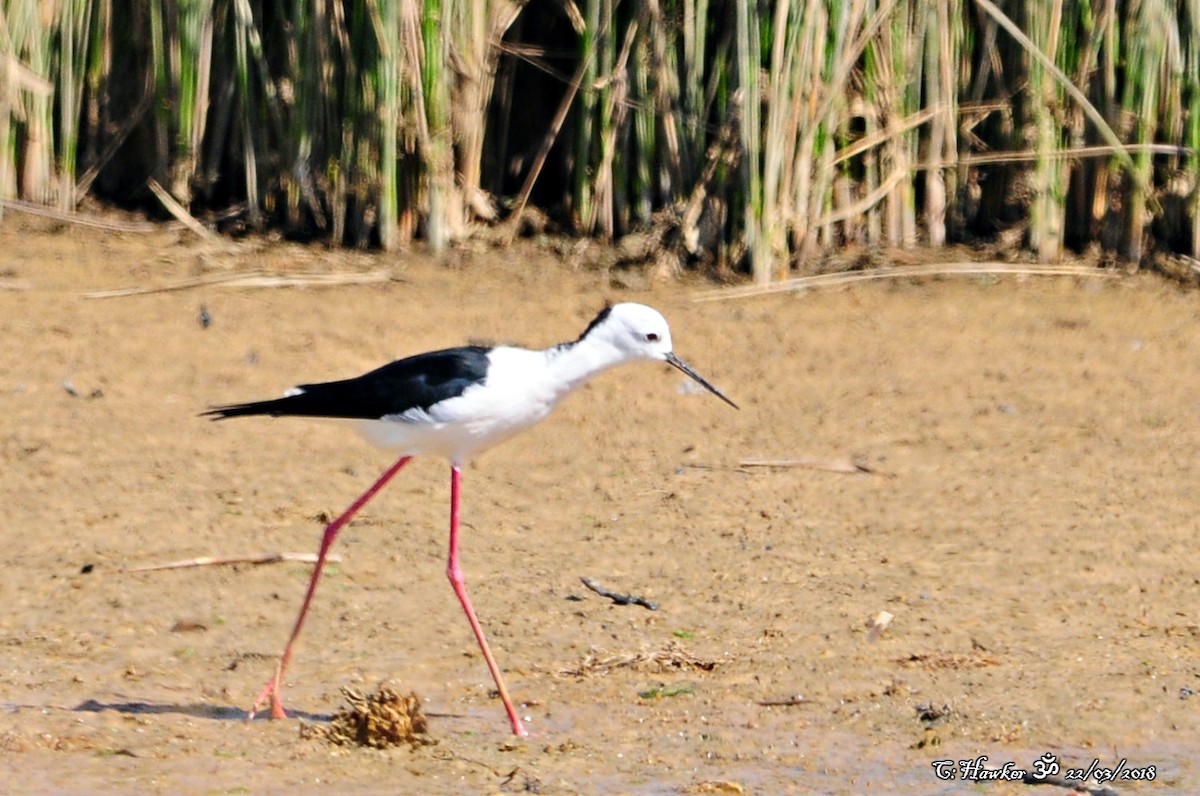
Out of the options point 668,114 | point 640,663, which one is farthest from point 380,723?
point 668,114

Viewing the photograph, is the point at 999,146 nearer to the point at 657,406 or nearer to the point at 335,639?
the point at 657,406

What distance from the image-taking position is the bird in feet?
15.0

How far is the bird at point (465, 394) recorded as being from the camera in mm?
4582

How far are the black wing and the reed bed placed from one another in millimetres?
2999

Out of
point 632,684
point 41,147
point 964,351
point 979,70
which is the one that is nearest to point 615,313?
point 632,684

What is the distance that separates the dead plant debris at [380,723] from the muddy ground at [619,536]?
0.05 m

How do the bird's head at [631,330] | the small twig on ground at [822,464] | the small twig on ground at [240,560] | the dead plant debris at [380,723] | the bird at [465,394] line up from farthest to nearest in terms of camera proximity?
the small twig on ground at [822,464], the small twig on ground at [240,560], the bird's head at [631,330], the bird at [465,394], the dead plant debris at [380,723]

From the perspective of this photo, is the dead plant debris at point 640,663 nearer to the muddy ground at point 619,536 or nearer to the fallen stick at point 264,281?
the muddy ground at point 619,536

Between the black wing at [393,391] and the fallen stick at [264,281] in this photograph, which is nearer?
the black wing at [393,391]

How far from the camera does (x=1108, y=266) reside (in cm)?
775

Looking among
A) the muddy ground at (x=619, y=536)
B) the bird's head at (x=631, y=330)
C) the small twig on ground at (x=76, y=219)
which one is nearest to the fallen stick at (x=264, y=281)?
the muddy ground at (x=619, y=536)

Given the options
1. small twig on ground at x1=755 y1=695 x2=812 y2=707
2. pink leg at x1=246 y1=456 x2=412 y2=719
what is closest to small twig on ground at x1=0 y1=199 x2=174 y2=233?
pink leg at x1=246 y1=456 x2=412 y2=719

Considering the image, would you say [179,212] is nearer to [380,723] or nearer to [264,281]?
[264,281]

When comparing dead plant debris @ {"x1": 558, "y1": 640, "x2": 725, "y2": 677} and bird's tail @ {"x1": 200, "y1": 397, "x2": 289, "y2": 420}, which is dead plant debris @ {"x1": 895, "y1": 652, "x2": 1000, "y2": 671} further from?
bird's tail @ {"x1": 200, "y1": 397, "x2": 289, "y2": 420}
